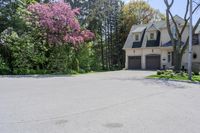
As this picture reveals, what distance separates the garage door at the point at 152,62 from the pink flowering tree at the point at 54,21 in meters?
12.4

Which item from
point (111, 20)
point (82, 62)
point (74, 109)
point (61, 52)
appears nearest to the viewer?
point (74, 109)

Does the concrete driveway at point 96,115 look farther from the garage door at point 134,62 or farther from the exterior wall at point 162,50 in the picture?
the garage door at point 134,62

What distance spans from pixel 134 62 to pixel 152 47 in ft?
11.6

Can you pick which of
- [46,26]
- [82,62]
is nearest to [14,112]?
[46,26]

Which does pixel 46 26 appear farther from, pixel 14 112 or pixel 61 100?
pixel 14 112

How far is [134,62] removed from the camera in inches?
1524

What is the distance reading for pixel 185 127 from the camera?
6758 mm

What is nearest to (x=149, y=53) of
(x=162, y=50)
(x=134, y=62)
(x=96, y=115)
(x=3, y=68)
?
(x=162, y=50)

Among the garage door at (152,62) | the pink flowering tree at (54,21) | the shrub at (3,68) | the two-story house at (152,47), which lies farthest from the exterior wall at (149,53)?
the shrub at (3,68)

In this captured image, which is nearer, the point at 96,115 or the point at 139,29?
the point at 96,115

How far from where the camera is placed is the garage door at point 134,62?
38.2 m

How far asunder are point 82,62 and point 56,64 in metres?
8.84

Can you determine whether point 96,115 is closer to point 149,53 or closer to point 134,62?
point 149,53

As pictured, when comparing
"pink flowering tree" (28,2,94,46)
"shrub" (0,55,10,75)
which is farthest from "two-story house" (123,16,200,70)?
"shrub" (0,55,10,75)
